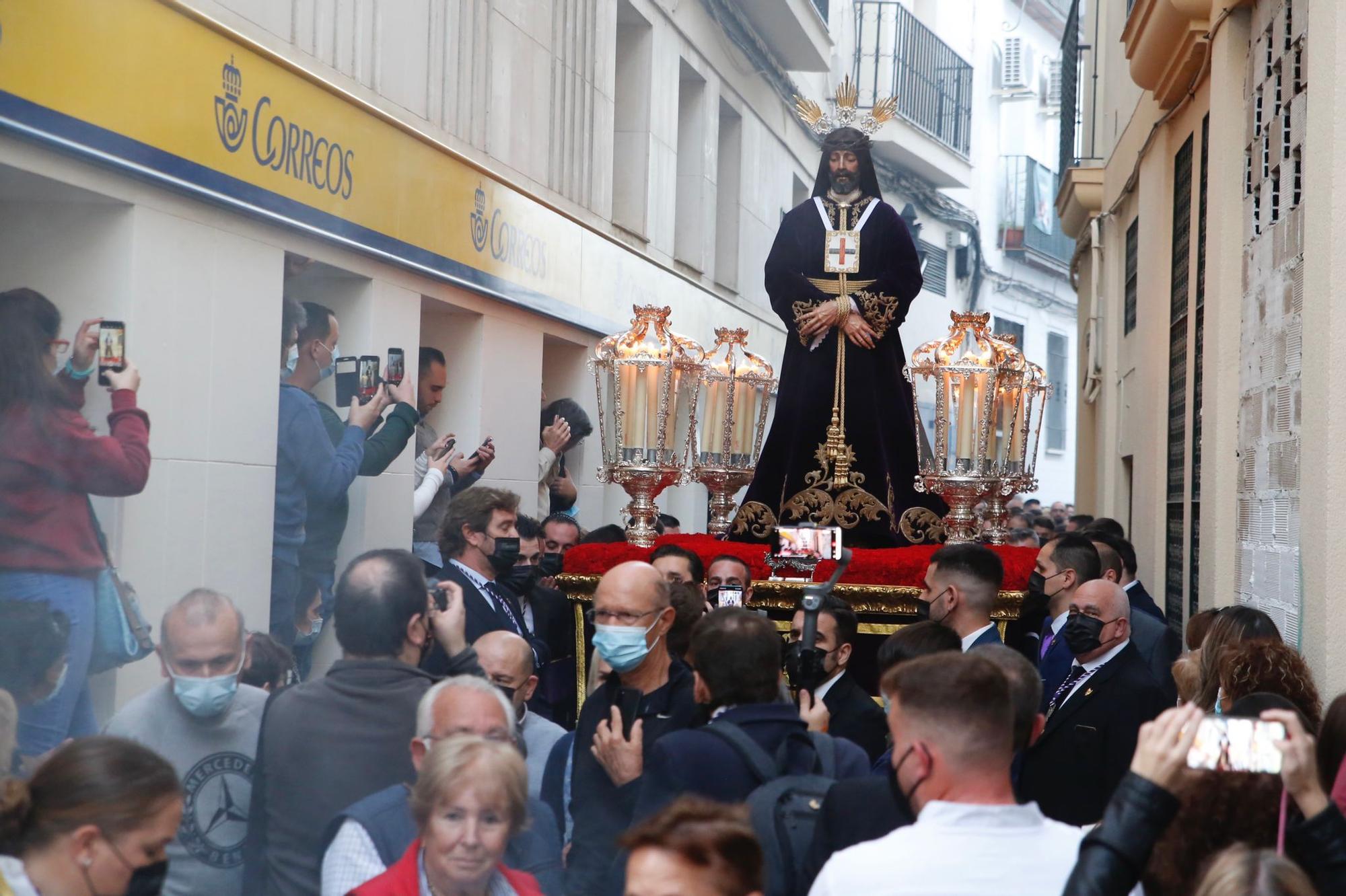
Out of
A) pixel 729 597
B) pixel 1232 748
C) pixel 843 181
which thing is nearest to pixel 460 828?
pixel 1232 748

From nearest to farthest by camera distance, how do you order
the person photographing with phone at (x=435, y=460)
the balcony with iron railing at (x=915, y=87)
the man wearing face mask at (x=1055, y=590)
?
the man wearing face mask at (x=1055, y=590) → the person photographing with phone at (x=435, y=460) → the balcony with iron railing at (x=915, y=87)

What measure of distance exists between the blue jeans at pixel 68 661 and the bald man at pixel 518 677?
1513 millimetres

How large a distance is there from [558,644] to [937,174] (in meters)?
19.4

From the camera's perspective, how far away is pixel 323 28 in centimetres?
751

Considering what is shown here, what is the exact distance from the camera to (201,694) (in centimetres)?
393

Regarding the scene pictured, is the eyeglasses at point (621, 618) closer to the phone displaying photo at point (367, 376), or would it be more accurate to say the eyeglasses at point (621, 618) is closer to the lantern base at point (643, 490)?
the lantern base at point (643, 490)

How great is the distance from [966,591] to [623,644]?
1.68 metres

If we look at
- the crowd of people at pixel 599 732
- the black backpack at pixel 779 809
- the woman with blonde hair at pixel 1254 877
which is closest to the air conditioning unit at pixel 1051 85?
the crowd of people at pixel 599 732

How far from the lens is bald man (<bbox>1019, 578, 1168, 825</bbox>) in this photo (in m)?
4.73

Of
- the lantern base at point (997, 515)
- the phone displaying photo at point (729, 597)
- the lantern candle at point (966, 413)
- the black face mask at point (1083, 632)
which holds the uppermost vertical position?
the lantern candle at point (966, 413)

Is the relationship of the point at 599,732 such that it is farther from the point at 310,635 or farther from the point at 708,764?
the point at 310,635

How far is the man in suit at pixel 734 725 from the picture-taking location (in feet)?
11.4

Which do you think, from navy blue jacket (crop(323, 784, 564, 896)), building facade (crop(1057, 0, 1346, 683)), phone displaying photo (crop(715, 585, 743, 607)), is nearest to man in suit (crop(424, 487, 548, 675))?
phone displaying photo (crop(715, 585, 743, 607))

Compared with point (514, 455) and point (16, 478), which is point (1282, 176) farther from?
point (514, 455)
